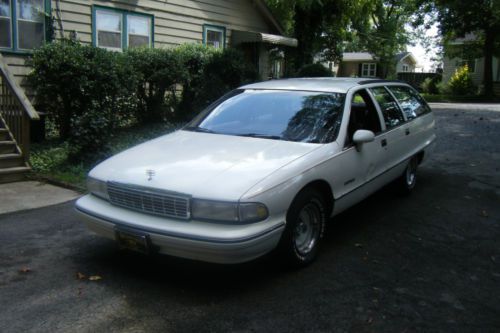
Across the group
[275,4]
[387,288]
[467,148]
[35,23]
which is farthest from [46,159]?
[275,4]

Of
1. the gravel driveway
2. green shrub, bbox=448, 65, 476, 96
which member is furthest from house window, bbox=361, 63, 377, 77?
the gravel driveway

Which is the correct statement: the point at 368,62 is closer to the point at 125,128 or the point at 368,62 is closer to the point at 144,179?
the point at 125,128

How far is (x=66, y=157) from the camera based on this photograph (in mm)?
8578

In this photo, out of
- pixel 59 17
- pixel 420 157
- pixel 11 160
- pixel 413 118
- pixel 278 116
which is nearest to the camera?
pixel 278 116

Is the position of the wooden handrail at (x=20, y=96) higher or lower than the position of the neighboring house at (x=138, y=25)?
lower

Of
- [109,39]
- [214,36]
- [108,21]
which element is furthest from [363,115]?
[214,36]

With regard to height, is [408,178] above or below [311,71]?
below

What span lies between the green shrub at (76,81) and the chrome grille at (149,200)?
16.5ft

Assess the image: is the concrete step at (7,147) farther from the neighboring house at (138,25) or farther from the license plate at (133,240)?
the license plate at (133,240)

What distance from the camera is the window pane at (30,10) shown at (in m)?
11.0

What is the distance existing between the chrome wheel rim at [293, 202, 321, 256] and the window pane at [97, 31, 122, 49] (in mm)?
9800

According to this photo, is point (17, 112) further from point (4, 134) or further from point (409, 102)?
point (409, 102)

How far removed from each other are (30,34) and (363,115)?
28.4 feet

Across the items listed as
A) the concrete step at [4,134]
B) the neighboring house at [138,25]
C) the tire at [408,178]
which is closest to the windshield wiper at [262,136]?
the tire at [408,178]
